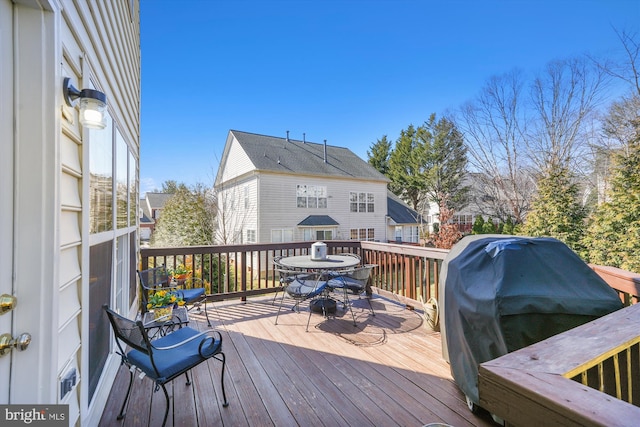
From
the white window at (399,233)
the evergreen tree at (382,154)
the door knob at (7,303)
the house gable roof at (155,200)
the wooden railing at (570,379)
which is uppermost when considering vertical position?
the evergreen tree at (382,154)

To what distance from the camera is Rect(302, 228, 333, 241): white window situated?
13070 mm

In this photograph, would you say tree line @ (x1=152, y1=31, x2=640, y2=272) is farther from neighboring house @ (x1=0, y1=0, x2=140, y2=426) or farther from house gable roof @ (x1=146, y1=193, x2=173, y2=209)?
house gable roof @ (x1=146, y1=193, x2=173, y2=209)

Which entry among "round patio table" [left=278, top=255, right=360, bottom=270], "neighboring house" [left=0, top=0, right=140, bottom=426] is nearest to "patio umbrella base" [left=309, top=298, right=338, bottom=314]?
"round patio table" [left=278, top=255, right=360, bottom=270]

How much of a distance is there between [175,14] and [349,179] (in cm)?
999

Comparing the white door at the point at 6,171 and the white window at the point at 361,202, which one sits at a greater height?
the white window at the point at 361,202

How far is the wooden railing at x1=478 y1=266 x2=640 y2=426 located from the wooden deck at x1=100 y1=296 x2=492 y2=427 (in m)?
1.29

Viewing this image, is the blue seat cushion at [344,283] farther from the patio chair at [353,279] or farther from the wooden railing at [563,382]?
the wooden railing at [563,382]

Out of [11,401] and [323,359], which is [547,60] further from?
[11,401]

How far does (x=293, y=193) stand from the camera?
12844 mm

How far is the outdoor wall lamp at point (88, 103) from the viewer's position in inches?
49.2

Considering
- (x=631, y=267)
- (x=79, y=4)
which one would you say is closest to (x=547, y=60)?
(x=631, y=267)

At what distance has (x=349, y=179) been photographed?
1448 cm

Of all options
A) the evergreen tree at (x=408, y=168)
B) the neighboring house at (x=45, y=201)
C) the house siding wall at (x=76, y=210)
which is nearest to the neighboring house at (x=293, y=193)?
the evergreen tree at (x=408, y=168)

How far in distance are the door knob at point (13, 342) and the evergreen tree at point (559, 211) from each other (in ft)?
34.2
